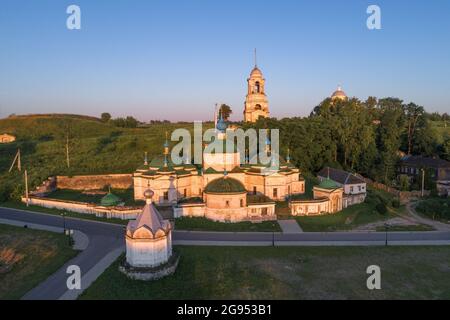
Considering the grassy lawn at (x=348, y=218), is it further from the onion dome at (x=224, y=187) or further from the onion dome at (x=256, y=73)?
the onion dome at (x=256, y=73)

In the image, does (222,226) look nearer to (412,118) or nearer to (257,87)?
(257,87)

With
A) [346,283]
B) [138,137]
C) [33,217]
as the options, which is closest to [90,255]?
[33,217]

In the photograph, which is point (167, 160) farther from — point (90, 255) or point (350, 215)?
point (350, 215)

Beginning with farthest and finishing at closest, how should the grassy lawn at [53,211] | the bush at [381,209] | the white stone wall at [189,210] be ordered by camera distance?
1. the bush at [381,209]
2. the grassy lawn at [53,211]
3. the white stone wall at [189,210]

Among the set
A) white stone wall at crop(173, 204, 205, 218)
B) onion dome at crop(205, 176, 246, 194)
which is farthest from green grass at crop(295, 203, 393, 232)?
white stone wall at crop(173, 204, 205, 218)

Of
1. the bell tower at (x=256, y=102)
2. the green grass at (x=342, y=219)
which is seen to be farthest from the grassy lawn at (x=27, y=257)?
the bell tower at (x=256, y=102)
